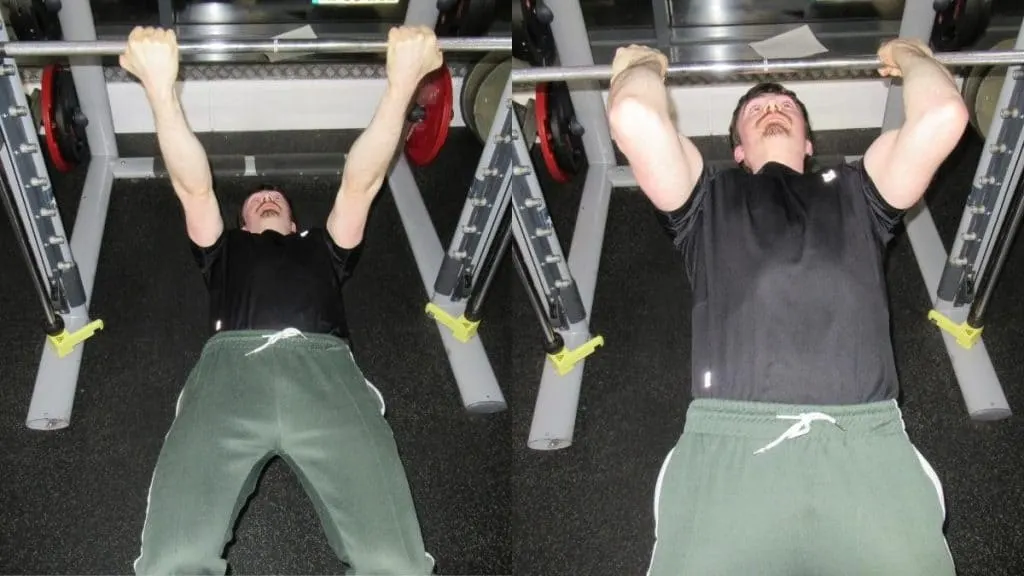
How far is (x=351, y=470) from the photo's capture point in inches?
88.4

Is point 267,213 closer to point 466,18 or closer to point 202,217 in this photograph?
point 202,217

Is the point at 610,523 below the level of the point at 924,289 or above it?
below

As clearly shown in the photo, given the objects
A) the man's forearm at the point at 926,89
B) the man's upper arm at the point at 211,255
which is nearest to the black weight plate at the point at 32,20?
the man's upper arm at the point at 211,255

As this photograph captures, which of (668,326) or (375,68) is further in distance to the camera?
(375,68)

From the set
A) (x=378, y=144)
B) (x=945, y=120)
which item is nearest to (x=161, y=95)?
(x=378, y=144)

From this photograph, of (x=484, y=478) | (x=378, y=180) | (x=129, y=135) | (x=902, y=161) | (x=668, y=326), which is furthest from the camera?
(x=129, y=135)

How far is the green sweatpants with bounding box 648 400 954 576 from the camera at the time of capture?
1.84 metres

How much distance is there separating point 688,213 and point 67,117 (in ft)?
6.14

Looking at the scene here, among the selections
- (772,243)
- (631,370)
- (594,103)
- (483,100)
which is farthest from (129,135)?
(772,243)

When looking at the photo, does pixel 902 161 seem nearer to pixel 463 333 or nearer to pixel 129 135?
pixel 463 333

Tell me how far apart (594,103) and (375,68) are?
791 millimetres

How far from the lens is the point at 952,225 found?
Result: 3.14 meters

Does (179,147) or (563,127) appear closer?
(179,147)

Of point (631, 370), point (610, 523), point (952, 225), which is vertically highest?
point (952, 225)
